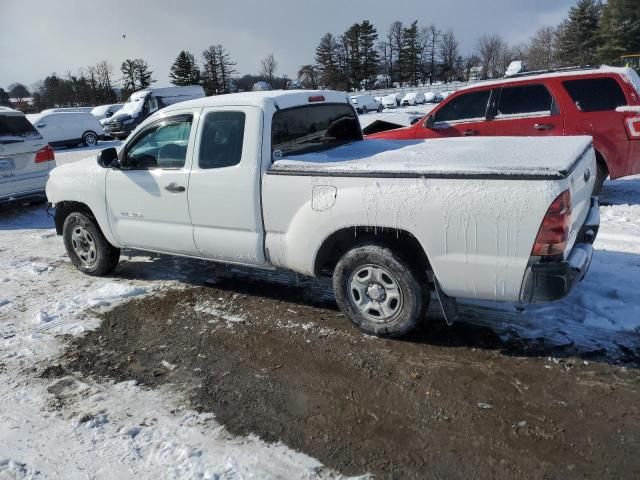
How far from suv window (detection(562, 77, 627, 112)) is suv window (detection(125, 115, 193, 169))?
5.29 metres

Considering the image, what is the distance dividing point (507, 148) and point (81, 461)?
364 centimetres

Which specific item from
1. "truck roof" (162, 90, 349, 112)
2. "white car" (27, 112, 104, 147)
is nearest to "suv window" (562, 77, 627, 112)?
"truck roof" (162, 90, 349, 112)

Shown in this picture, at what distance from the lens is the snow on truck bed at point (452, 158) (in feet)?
10.9

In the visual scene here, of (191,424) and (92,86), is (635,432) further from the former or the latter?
(92,86)

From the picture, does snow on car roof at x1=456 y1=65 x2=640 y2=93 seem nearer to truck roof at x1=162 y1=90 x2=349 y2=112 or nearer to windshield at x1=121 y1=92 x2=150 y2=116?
truck roof at x1=162 y1=90 x2=349 y2=112

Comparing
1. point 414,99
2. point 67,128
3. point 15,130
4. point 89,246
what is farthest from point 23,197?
point 414,99

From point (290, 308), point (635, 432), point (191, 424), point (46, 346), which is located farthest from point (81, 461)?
point (635, 432)

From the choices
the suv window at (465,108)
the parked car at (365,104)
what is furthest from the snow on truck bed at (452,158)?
the parked car at (365,104)

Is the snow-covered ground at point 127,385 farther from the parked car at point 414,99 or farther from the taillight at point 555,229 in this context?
the parked car at point 414,99

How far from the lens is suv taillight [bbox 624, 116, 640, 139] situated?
A: 22.0 ft

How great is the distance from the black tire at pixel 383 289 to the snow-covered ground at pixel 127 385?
2.57 ft

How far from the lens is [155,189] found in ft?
16.3

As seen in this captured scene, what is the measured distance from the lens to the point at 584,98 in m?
7.04

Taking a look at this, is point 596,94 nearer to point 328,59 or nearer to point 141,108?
point 141,108
